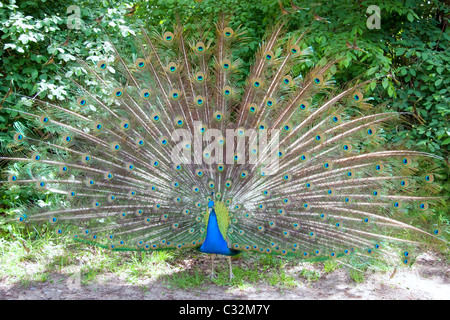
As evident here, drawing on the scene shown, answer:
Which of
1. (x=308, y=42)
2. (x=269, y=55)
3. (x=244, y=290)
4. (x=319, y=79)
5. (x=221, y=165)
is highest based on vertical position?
(x=308, y=42)

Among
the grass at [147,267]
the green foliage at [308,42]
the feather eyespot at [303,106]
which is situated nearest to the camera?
the feather eyespot at [303,106]

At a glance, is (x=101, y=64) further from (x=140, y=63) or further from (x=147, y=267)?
(x=147, y=267)

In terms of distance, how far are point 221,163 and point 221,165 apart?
2 centimetres

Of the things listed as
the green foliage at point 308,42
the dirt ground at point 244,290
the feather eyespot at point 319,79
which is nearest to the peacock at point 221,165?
the feather eyespot at point 319,79

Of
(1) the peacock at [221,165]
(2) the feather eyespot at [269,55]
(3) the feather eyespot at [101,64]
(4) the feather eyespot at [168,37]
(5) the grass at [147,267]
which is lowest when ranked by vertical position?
(5) the grass at [147,267]

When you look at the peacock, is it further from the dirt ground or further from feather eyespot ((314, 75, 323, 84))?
the dirt ground

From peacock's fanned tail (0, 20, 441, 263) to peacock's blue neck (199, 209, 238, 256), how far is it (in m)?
0.06

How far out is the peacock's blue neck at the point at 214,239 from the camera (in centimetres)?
375

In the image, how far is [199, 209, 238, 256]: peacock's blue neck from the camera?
3.75 meters

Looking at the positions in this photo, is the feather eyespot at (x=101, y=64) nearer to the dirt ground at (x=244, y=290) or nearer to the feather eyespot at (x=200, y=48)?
the feather eyespot at (x=200, y=48)

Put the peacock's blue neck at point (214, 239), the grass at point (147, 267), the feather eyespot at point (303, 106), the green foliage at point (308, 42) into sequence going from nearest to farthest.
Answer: the peacock's blue neck at point (214, 239), the feather eyespot at point (303, 106), the grass at point (147, 267), the green foliage at point (308, 42)

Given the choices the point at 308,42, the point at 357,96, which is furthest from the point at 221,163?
the point at 308,42

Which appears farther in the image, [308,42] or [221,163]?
[308,42]

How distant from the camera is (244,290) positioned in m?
4.02
